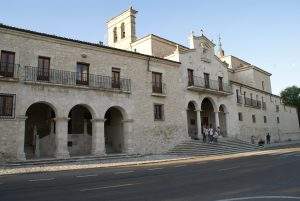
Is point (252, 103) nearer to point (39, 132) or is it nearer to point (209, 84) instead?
point (209, 84)

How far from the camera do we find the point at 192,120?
111 ft

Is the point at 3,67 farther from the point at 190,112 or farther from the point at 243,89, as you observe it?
the point at 243,89

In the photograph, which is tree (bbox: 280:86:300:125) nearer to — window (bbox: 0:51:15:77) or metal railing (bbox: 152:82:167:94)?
metal railing (bbox: 152:82:167:94)

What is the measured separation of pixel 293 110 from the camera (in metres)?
59.2

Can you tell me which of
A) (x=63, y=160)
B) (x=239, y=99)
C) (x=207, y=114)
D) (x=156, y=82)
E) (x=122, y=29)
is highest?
(x=122, y=29)

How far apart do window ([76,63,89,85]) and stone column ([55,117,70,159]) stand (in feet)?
10.7

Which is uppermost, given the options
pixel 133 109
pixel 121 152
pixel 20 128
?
pixel 133 109

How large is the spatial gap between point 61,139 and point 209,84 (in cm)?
1803

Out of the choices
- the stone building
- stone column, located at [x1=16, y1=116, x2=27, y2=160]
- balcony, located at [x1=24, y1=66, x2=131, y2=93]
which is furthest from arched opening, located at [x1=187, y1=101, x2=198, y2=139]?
stone column, located at [x1=16, y1=116, x2=27, y2=160]

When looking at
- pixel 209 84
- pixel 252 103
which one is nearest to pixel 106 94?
pixel 209 84

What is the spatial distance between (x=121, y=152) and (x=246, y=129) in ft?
68.6

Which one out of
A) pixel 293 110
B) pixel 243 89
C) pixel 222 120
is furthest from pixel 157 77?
pixel 293 110

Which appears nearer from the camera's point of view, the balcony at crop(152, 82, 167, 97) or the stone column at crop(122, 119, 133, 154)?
the stone column at crop(122, 119, 133, 154)

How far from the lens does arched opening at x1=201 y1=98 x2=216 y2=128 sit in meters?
35.3
